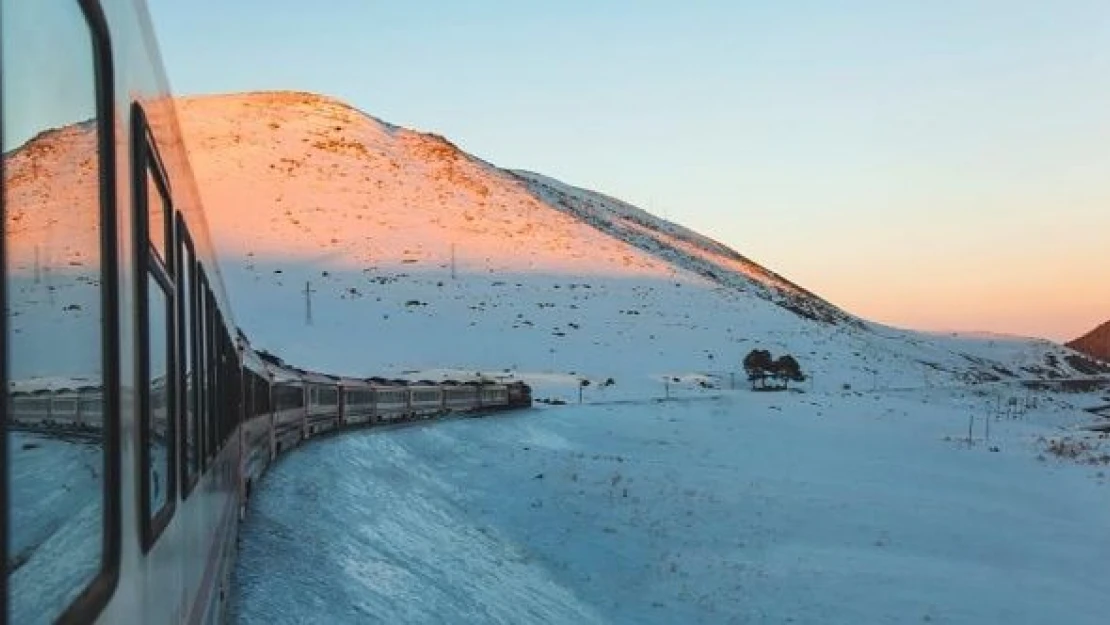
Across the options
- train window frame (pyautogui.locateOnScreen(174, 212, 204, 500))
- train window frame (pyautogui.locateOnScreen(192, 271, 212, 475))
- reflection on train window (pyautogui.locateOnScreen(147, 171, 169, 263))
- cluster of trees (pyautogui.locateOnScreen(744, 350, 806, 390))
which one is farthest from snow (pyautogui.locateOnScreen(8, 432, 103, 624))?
cluster of trees (pyautogui.locateOnScreen(744, 350, 806, 390))

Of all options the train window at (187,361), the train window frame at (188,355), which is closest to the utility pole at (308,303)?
the train window frame at (188,355)

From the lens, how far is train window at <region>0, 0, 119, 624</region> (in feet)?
5.15

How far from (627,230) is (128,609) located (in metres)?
120

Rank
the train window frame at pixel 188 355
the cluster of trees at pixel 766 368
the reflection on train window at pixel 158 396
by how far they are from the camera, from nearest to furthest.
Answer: the reflection on train window at pixel 158 396, the train window frame at pixel 188 355, the cluster of trees at pixel 766 368

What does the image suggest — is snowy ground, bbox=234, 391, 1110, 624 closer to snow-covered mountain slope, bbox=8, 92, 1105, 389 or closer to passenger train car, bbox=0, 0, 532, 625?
passenger train car, bbox=0, 0, 532, 625

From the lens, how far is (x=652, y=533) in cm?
2023

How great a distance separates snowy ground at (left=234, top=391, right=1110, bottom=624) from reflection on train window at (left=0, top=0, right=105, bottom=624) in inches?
314

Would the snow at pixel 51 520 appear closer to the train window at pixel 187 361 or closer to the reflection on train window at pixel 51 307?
the reflection on train window at pixel 51 307

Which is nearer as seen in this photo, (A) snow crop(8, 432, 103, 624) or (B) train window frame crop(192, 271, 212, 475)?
(A) snow crop(8, 432, 103, 624)

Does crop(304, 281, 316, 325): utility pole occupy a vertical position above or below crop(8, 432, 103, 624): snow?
below

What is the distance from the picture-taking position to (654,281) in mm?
90375

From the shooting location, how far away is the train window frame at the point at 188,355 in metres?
4.24

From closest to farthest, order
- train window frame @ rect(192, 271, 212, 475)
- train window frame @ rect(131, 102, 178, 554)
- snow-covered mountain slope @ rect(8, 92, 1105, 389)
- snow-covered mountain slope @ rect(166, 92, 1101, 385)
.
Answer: train window frame @ rect(131, 102, 178, 554) → train window frame @ rect(192, 271, 212, 475) → snow-covered mountain slope @ rect(8, 92, 1105, 389) → snow-covered mountain slope @ rect(166, 92, 1101, 385)

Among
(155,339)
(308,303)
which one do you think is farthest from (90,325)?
(308,303)
